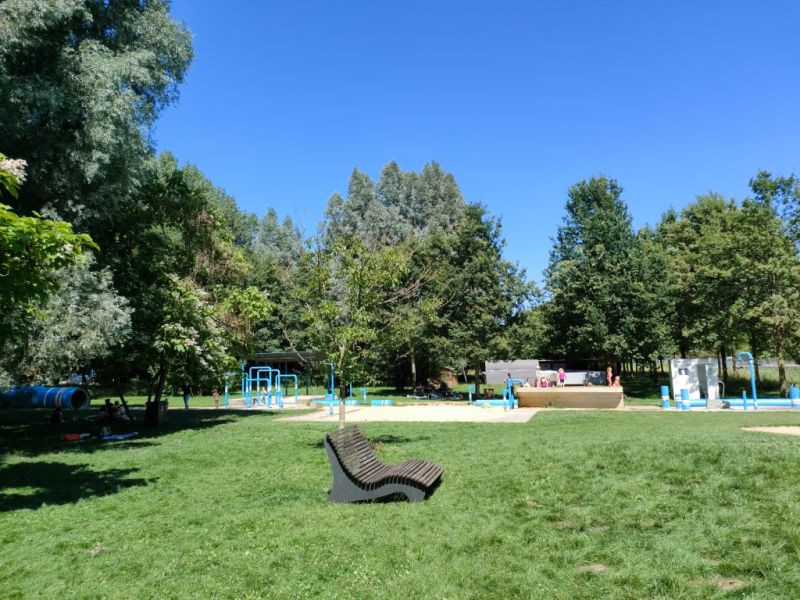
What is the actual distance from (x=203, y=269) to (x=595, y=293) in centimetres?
2092

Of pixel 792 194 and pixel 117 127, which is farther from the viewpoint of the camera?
pixel 792 194

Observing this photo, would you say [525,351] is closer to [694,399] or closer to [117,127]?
[694,399]

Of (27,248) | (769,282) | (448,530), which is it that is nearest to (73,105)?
(27,248)

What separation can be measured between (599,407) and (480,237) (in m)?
13.3

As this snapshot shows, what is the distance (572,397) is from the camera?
2306 centimetres

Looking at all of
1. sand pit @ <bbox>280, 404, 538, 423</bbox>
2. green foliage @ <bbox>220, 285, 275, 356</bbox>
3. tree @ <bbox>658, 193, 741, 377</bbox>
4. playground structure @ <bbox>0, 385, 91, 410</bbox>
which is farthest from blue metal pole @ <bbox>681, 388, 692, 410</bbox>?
playground structure @ <bbox>0, 385, 91, 410</bbox>

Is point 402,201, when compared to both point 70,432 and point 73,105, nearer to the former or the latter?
point 70,432

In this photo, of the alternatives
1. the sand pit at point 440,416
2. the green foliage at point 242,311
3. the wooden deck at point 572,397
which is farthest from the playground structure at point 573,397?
the green foliage at point 242,311

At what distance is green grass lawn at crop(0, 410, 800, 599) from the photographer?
413 centimetres

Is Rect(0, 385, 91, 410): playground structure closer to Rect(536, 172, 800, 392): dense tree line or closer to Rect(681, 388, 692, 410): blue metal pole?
Rect(536, 172, 800, 392): dense tree line

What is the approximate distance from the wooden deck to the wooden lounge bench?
16.5 meters

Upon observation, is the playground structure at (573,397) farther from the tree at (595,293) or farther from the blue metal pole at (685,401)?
the tree at (595,293)

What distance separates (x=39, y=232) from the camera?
588 cm

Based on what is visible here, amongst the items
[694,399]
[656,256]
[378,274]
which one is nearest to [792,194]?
[656,256]
